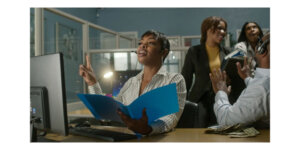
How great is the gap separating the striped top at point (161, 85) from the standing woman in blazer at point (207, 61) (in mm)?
472

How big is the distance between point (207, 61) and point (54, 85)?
107 centimetres

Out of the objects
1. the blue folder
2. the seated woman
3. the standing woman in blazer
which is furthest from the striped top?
the standing woman in blazer

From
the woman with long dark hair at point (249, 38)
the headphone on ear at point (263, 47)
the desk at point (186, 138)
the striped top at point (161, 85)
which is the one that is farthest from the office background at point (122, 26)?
the desk at point (186, 138)

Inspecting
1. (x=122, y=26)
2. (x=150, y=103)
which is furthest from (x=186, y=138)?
(x=122, y=26)

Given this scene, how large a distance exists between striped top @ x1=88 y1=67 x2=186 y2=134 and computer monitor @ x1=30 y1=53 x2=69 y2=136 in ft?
1.09

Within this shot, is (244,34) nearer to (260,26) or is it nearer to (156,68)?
(260,26)

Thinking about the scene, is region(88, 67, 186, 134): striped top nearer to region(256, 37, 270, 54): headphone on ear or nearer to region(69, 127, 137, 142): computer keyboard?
region(69, 127, 137, 142): computer keyboard

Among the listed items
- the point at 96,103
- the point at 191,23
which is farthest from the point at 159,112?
the point at 191,23

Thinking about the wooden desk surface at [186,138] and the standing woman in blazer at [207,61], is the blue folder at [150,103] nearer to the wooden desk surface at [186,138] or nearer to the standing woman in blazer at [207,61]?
the wooden desk surface at [186,138]

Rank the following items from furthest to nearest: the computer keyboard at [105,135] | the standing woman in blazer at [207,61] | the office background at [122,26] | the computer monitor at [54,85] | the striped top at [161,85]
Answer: the standing woman in blazer at [207,61] → the office background at [122,26] → the striped top at [161,85] → the computer keyboard at [105,135] → the computer monitor at [54,85]

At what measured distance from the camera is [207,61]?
1.59 meters

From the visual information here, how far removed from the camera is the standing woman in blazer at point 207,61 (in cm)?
157

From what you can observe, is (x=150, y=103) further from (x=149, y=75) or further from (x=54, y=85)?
(x=149, y=75)
